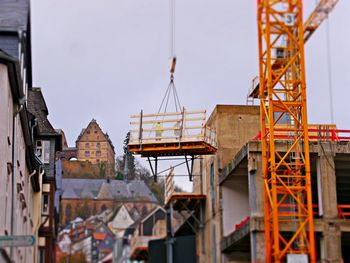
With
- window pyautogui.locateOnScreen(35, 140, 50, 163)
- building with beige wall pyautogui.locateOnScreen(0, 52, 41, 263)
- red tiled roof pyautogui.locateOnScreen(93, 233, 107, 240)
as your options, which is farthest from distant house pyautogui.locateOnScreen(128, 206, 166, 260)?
red tiled roof pyautogui.locateOnScreen(93, 233, 107, 240)

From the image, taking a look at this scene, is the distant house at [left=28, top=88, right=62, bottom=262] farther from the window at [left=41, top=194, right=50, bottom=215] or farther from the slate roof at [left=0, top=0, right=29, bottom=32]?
the slate roof at [left=0, top=0, right=29, bottom=32]

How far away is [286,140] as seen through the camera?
4259 cm

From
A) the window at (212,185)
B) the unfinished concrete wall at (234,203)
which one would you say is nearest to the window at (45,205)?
the window at (212,185)

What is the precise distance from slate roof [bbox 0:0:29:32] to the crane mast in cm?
1382

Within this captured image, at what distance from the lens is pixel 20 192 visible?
33.2m

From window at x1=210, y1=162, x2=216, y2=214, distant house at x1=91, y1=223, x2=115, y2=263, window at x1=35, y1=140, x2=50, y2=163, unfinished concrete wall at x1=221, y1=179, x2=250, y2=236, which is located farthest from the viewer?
distant house at x1=91, y1=223, x2=115, y2=263

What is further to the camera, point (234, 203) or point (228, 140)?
point (228, 140)

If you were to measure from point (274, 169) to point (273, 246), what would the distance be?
3567mm

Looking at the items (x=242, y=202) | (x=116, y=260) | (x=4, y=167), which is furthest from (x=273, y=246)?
(x=116, y=260)

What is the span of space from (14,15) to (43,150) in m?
21.7

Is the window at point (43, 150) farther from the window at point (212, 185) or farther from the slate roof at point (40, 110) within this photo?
the window at point (212, 185)

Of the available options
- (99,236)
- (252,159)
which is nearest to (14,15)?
(252,159)

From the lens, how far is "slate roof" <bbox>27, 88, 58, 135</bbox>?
51812mm

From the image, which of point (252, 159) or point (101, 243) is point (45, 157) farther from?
point (101, 243)
